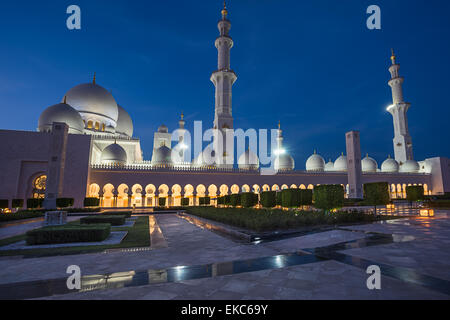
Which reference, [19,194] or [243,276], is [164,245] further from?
[19,194]

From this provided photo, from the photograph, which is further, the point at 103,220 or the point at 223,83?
the point at 223,83

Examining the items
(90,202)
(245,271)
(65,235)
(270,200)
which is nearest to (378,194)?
(270,200)

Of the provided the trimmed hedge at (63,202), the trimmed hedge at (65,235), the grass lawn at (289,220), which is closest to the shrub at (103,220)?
the trimmed hedge at (65,235)

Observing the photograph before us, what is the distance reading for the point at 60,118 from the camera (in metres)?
26.0

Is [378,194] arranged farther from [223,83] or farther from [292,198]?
[223,83]

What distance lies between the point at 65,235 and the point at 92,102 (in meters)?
27.8

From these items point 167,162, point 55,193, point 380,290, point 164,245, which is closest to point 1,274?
point 164,245

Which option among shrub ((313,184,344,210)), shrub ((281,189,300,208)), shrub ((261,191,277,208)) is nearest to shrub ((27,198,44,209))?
A: shrub ((261,191,277,208))

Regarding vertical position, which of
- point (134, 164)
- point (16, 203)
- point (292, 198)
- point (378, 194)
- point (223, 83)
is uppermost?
point (223, 83)

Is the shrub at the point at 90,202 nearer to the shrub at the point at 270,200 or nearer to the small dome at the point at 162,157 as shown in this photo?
the small dome at the point at 162,157

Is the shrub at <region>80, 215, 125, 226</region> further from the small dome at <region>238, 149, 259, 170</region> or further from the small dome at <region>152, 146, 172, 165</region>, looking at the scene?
the small dome at <region>238, 149, 259, 170</region>

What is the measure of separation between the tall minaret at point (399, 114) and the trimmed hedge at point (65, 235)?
48134mm

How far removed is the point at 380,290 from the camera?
9.96 feet

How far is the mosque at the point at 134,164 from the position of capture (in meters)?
22.5
